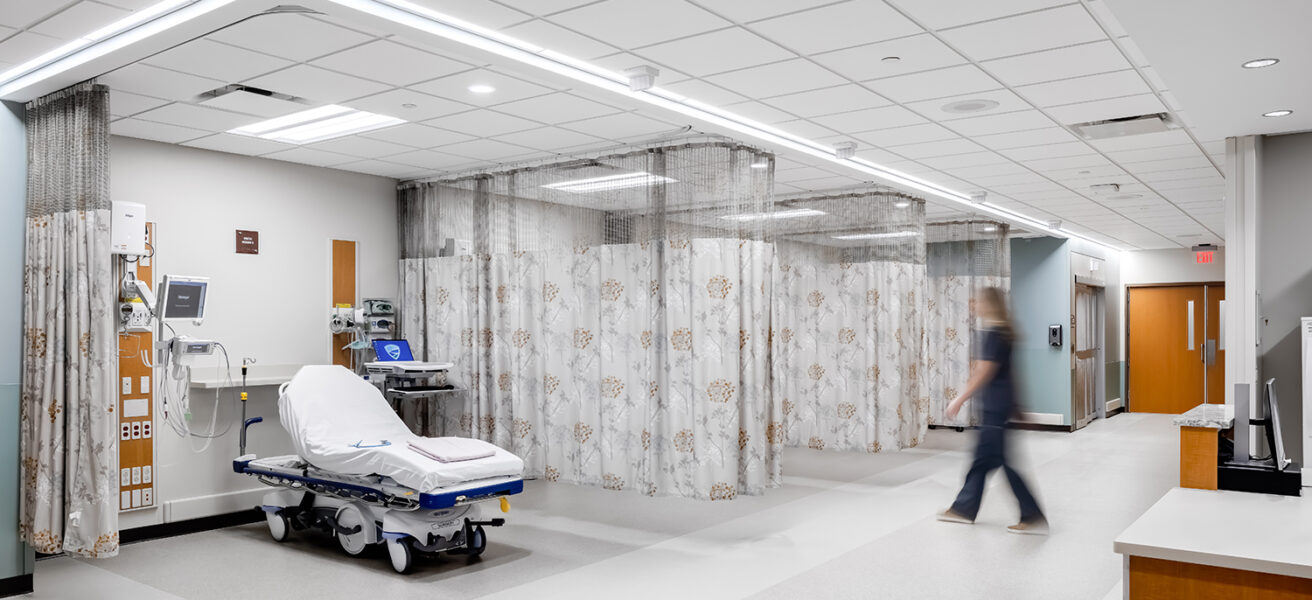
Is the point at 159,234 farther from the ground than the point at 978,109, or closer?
closer

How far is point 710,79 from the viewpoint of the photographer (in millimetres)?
5184

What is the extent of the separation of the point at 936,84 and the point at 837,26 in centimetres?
125

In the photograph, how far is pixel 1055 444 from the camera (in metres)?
10.9

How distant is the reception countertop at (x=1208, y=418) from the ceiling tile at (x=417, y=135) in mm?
4914

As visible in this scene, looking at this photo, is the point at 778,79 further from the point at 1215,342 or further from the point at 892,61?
the point at 1215,342

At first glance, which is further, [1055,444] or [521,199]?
[1055,444]

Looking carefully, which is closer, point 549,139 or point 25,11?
point 25,11

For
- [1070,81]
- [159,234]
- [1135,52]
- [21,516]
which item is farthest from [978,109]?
[21,516]

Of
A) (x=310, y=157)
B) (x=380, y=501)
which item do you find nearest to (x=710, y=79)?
(x=380, y=501)

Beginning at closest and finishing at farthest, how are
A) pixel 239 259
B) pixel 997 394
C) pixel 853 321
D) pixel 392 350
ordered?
pixel 997 394, pixel 239 259, pixel 392 350, pixel 853 321

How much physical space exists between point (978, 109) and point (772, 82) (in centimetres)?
154

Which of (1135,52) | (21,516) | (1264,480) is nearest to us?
(1264,480)

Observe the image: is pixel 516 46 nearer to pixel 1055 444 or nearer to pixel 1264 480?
pixel 1264 480

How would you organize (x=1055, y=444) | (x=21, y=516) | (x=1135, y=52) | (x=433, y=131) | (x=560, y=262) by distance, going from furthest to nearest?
1. (x=1055, y=444)
2. (x=560, y=262)
3. (x=433, y=131)
4. (x=21, y=516)
5. (x=1135, y=52)
